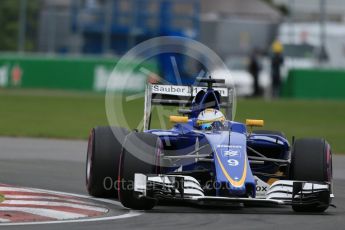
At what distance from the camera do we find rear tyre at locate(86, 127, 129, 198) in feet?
42.4

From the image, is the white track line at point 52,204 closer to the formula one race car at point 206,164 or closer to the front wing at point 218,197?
the formula one race car at point 206,164

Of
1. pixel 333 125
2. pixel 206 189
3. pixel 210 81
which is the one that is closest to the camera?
pixel 206 189

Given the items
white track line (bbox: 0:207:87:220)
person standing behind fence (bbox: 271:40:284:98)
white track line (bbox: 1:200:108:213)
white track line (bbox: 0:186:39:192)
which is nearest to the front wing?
white track line (bbox: 1:200:108:213)

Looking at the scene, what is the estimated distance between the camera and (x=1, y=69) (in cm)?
4094

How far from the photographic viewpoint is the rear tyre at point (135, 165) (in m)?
11.7

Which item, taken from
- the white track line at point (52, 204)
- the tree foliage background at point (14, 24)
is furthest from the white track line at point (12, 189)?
the tree foliage background at point (14, 24)

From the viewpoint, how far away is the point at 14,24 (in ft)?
151

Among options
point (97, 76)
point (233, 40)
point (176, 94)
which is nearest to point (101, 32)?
point (97, 76)

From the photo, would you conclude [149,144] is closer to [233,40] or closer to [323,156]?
[323,156]

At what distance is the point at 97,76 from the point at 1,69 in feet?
11.5

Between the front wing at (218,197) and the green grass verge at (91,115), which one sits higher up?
the green grass verge at (91,115)

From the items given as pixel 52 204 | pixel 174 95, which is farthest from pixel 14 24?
pixel 52 204

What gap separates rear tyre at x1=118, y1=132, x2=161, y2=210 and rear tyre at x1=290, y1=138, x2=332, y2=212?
156cm

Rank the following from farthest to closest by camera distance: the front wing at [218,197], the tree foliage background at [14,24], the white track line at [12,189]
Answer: the tree foliage background at [14,24]
the white track line at [12,189]
the front wing at [218,197]
